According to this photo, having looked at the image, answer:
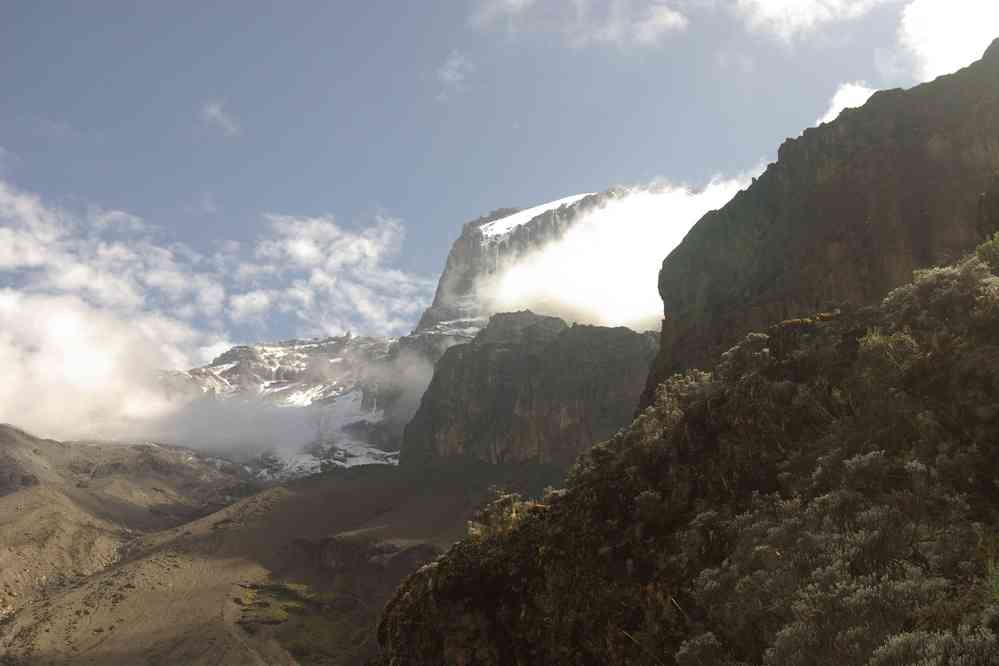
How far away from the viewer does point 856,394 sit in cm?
1784

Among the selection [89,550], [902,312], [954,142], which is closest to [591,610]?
[902,312]

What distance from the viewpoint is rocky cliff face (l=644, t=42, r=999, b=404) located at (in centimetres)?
6147

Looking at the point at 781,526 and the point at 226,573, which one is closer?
the point at 781,526

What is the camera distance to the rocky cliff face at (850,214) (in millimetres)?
61469

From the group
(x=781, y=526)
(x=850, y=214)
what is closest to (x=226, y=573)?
(x=850, y=214)

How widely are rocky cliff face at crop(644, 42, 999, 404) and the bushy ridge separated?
134 feet

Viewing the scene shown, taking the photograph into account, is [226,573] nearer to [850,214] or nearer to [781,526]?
[850,214]

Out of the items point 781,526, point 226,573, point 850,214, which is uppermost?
point 850,214

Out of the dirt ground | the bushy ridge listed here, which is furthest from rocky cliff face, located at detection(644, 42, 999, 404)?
the dirt ground

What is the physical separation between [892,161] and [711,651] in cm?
6593

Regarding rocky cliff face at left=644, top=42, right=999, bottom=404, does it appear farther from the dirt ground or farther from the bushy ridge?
the dirt ground

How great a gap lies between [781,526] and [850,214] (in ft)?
203

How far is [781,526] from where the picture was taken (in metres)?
15.0

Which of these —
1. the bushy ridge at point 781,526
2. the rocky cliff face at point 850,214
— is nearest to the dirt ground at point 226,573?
the rocky cliff face at point 850,214
